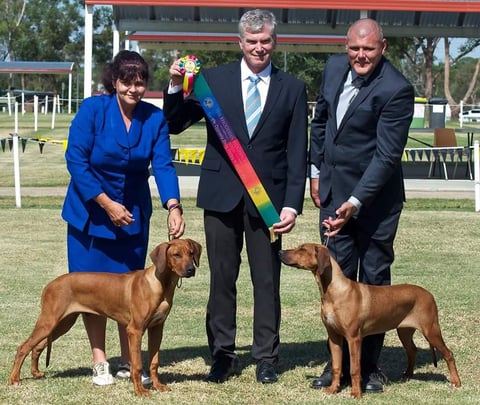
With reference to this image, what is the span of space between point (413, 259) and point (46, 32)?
81.2m

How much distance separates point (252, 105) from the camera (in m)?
6.72

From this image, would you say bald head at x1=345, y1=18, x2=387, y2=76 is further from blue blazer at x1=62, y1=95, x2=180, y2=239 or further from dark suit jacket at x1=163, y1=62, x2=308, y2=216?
blue blazer at x1=62, y1=95, x2=180, y2=239

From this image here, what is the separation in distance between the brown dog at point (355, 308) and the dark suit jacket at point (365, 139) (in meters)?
0.49

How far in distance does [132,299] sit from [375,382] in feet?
5.45

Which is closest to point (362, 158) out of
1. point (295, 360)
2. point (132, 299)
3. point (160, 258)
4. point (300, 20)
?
point (160, 258)

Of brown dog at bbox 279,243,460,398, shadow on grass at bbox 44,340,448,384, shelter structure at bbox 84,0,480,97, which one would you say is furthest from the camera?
shelter structure at bbox 84,0,480,97

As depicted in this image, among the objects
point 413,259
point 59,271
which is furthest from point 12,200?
point 413,259

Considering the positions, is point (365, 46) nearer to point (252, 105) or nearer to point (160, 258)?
point (252, 105)

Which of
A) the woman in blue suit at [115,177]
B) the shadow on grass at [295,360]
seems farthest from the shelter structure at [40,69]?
the woman in blue suit at [115,177]

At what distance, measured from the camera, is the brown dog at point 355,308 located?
20.6ft

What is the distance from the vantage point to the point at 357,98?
639cm

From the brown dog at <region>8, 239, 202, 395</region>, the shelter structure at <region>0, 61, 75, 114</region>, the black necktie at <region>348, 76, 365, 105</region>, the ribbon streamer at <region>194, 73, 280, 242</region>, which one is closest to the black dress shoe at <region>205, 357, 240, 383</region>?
the brown dog at <region>8, 239, 202, 395</region>

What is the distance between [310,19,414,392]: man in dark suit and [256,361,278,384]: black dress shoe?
0.29 meters

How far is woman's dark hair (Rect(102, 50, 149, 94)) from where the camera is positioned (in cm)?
634
